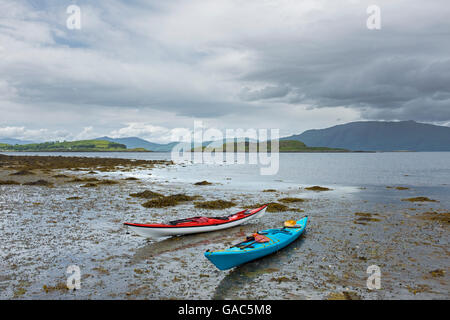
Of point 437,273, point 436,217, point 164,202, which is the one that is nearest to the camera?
Answer: point 437,273

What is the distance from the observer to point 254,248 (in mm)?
13211

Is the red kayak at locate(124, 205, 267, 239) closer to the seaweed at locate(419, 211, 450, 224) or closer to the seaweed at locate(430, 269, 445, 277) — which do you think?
the seaweed at locate(430, 269, 445, 277)

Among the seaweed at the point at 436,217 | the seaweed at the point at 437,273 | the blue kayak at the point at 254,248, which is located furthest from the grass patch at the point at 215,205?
the seaweed at the point at 437,273

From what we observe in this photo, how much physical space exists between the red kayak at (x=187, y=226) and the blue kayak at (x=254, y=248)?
3.58 m

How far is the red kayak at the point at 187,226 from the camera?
15.5 m

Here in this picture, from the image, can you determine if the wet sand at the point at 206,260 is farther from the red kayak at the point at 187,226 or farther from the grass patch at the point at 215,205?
the grass patch at the point at 215,205

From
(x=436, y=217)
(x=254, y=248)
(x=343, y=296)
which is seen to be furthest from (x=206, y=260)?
(x=436, y=217)

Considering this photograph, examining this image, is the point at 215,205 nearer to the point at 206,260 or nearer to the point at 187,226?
the point at 187,226

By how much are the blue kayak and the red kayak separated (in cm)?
358

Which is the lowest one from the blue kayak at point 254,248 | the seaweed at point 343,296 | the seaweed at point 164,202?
the seaweed at point 343,296

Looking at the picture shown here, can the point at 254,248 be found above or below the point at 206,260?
above

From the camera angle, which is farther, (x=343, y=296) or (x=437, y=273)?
(x=437, y=273)

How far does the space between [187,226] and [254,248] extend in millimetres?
5084
